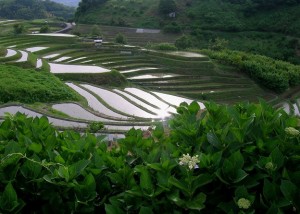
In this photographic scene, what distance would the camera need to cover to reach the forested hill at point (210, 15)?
165 ft

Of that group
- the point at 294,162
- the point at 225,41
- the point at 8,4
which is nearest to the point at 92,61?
the point at 225,41

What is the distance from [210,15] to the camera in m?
52.4

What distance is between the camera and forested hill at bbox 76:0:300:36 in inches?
1982

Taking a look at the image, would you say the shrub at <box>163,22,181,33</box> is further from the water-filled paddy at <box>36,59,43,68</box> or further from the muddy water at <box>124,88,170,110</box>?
the water-filled paddy at <box>36,59,43,68</box>

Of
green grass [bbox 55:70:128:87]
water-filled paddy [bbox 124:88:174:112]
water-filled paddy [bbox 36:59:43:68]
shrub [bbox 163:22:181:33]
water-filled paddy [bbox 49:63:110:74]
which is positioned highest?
shrub [bbox 163:22:181:33]

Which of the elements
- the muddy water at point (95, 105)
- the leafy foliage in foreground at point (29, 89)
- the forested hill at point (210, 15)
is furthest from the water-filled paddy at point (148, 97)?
the forested hill at point (210, 15)

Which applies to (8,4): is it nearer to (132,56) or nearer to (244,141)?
(132,56)

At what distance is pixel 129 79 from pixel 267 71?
12.4m

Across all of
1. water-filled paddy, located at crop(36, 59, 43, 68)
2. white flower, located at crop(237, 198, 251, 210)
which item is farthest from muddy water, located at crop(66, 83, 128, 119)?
white flower, located at crop(237, 198, 251, 210)

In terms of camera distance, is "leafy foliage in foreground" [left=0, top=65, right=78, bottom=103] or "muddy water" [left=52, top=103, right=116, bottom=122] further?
"leafy foliage in foreground" [left=0, top=65, right=78, bottom=103]

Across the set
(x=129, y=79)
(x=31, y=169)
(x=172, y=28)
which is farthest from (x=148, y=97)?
(x=172, y=28)

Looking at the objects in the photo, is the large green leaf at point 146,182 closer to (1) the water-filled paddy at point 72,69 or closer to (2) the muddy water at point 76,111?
(2) the muddy water at point 76,111

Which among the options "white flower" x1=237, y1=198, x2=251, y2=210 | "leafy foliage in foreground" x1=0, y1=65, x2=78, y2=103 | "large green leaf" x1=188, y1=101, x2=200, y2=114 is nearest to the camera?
"white flower" x1=237, y1=198, x2=251, y2=210

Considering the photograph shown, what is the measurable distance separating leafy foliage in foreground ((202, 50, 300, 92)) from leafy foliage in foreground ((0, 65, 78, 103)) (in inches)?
697
